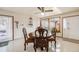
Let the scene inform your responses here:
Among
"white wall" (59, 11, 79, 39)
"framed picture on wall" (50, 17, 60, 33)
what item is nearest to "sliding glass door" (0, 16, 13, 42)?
"framed picture on wall" (50, 17, 60, 33)

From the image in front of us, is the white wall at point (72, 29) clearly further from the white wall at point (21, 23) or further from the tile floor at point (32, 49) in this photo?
the white wall at point (21, 23)

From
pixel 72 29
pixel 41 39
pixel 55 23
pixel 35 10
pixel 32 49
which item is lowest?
pixel 32 49

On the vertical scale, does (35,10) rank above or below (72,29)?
above

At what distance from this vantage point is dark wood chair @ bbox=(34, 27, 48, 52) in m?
1.84

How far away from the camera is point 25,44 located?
1.86 meters

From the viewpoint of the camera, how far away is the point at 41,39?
1892mm

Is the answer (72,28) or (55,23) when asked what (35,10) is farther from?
(72,28)

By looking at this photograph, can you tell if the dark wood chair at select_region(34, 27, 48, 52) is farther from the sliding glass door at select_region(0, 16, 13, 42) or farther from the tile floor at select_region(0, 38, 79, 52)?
the sliding glass door at select_region(0, 16, 13, 42)

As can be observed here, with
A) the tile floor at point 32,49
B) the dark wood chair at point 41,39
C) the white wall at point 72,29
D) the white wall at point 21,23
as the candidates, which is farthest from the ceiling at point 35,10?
the tile floor at point 32,49

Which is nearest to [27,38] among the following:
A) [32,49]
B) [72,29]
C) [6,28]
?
[32,49]

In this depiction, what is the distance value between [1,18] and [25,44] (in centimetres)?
67

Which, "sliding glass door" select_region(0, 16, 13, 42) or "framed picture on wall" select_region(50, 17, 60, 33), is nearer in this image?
"sliding glass door" select_region(0, 16, 13, 42)
